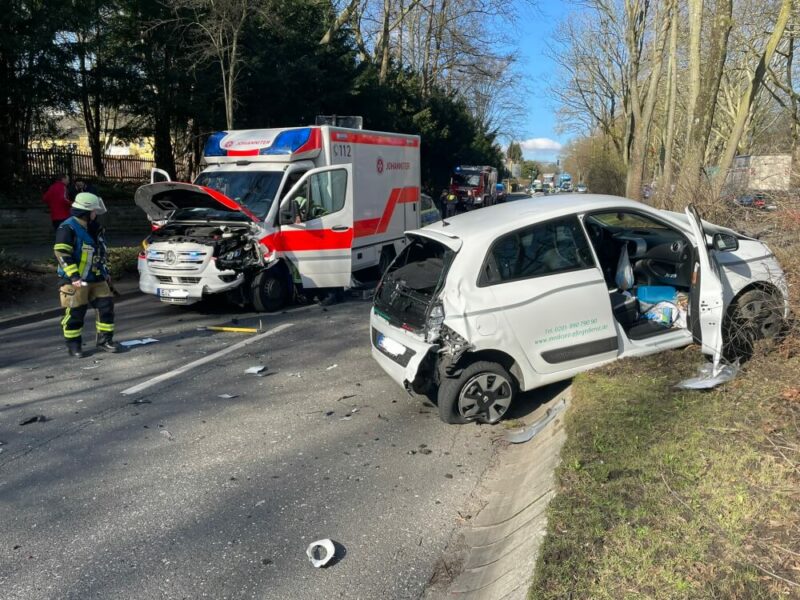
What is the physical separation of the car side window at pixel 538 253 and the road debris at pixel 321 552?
2289mm

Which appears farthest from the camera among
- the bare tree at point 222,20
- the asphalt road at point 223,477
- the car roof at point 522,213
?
the bare tree at point 222,20

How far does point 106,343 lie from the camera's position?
7.69 meters

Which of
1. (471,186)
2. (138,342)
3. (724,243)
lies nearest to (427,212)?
(138,342)

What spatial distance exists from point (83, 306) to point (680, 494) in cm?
662

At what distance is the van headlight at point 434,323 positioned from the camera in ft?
16.2

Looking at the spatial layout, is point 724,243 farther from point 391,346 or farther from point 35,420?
point 35,420

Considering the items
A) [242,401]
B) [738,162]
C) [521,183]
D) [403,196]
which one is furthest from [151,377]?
[521,183]

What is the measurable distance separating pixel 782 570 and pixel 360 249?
8736mm

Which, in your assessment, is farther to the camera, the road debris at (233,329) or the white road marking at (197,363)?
the road debris at (233,329)

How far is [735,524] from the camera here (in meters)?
3.01

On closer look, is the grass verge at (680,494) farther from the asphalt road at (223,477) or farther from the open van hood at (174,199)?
the open van hood at (174,199)

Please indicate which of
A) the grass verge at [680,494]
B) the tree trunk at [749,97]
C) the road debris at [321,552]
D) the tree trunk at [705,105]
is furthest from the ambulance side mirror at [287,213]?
the tree trunk at [749,97]

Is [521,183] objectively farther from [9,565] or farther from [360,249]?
[9,565]

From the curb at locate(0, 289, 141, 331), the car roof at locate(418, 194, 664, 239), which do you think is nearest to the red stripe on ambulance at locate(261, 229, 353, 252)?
the curb at locate(0, 289, 141, 331)
